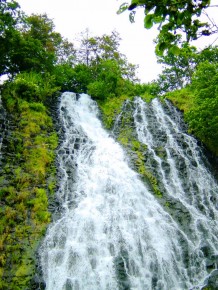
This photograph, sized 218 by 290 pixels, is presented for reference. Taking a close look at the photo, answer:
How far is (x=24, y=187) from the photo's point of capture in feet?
39.3

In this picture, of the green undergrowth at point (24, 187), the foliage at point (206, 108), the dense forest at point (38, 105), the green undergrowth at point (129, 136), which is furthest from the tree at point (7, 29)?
the foliage at point (206, 108)

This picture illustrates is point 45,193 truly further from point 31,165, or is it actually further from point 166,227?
point 166,227

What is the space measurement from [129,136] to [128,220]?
7.06 m

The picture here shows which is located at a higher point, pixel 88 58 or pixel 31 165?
pixel 88 58

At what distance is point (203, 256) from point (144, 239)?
1.93m

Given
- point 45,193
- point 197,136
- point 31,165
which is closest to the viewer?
point 45,193

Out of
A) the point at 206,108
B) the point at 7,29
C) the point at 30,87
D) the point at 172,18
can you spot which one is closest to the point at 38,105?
the point at 30,87

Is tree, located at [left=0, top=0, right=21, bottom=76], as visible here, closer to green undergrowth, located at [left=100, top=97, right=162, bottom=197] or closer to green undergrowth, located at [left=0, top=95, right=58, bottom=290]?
green undergrowth, located at [left=0, top=95, right=58, bottom=290]

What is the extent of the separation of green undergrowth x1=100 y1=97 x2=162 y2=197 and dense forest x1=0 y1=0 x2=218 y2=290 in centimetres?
14

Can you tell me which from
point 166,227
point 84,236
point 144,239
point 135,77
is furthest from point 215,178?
point 135,77

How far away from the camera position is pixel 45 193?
1200cm

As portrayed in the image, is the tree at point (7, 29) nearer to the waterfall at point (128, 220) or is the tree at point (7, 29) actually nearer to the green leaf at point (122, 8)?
the waterfall at point (128, 220)

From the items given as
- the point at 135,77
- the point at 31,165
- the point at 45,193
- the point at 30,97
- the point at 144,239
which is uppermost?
the point at 135,77

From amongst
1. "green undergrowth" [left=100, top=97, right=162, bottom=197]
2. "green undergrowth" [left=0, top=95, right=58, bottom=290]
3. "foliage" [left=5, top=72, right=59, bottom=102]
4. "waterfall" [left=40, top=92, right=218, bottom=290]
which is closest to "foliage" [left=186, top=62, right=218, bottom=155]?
"waterfall" [left=40, top=92, right=218, bottom=290]
